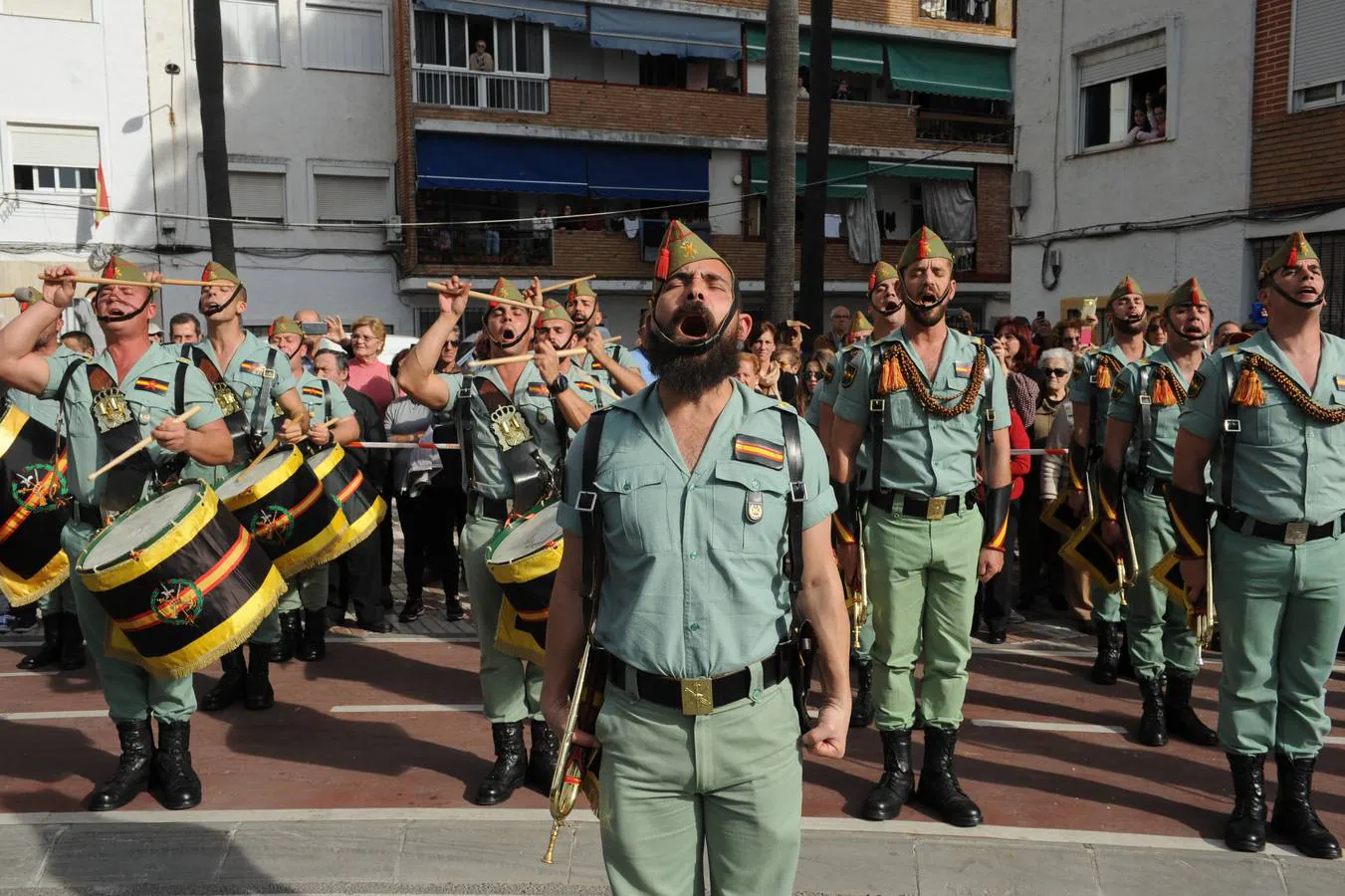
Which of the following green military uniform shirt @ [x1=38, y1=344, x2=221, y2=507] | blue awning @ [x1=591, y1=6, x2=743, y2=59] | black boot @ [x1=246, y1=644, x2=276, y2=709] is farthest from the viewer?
blue awning @ [x1=591, y1=6, x2=743, y2=59]

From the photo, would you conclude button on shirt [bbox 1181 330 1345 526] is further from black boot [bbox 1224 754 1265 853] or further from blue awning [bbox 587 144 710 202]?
blue awning [bbox 587 144 710 202]

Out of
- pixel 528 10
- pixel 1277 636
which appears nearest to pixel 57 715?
pixel 1277 636

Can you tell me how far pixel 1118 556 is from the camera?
658cm

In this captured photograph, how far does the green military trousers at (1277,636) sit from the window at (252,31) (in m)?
25.0

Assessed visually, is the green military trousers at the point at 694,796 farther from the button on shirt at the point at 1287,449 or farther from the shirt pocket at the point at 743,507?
the button on shirt at the point at 1287,449

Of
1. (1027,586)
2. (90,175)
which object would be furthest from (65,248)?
(1027,586)

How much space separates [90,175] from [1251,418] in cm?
2483

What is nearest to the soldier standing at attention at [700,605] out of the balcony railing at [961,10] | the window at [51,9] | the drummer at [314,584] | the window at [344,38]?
the drummer at [314,584]

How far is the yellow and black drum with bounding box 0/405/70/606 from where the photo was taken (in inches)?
270

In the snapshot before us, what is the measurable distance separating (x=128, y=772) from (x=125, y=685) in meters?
0.38

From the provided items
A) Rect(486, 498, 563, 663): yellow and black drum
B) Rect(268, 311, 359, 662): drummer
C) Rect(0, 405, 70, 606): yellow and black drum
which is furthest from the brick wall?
Rect(0, 405, 70, 606): yellow and black drum

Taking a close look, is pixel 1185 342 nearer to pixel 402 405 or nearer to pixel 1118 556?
pixel 1118 556

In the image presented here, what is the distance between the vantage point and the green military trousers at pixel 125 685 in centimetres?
537

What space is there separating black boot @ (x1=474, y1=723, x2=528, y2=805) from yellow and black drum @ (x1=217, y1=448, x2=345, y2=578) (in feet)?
5.58
